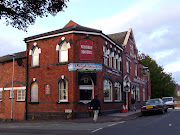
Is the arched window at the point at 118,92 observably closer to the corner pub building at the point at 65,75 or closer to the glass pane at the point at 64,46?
the corner pub building at the point at 65,75

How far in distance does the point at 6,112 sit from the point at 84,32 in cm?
1233

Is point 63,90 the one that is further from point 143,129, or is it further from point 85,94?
point 143,129

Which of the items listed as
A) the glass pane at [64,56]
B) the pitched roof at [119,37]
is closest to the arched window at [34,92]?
the glass pane at [64,56]

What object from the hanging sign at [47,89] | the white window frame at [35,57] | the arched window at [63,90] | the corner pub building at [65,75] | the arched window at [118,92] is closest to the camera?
the corner pub building at [65,75]

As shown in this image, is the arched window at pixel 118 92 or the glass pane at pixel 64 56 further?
the arched window at pixel 118 92

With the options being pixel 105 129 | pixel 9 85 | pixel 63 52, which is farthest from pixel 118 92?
pixel 105 129

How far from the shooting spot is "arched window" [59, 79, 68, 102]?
62.6ft

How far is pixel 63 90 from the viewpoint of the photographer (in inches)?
760

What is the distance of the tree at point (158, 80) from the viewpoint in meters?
51.3

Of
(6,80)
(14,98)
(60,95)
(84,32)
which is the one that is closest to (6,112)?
(14,98)

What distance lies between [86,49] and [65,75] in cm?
299

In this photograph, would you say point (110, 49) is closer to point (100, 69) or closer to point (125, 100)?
point (100, 69)

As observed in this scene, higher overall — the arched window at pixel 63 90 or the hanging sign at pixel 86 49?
the hanging sign at pixel 86 49

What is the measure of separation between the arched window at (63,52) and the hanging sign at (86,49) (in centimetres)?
145
